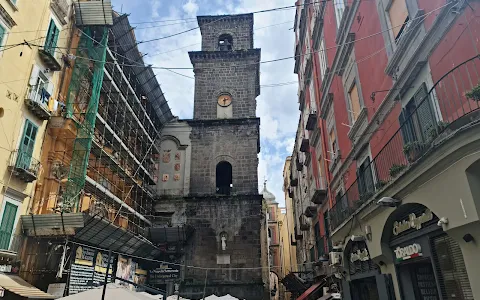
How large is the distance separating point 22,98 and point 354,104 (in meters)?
11.3

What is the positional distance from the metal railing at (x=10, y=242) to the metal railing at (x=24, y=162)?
2.09 meters

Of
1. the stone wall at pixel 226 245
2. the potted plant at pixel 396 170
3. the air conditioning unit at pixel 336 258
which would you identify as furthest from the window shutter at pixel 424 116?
the stone wall at pixel 226 245

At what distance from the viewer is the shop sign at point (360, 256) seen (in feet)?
30.8

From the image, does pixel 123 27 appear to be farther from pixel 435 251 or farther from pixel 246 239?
pixel 435 251

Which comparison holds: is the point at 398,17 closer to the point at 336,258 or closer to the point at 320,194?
the point at 336,258

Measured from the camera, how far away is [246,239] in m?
23.0

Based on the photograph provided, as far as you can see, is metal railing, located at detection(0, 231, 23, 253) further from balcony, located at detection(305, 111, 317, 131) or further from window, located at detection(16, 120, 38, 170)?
balcony, located at detection(305, 111, 317, 131)

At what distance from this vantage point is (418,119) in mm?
6008

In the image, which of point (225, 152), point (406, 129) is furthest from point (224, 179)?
point (406, 129)

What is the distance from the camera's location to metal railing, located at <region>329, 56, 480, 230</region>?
5246 mm

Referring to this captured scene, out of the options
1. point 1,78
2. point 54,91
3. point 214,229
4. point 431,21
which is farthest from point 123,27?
point 431,21

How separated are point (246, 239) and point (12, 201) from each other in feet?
46.8

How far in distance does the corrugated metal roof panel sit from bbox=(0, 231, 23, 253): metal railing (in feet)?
30.6

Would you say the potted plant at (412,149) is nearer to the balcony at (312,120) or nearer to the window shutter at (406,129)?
the window shutter at (406,129)
